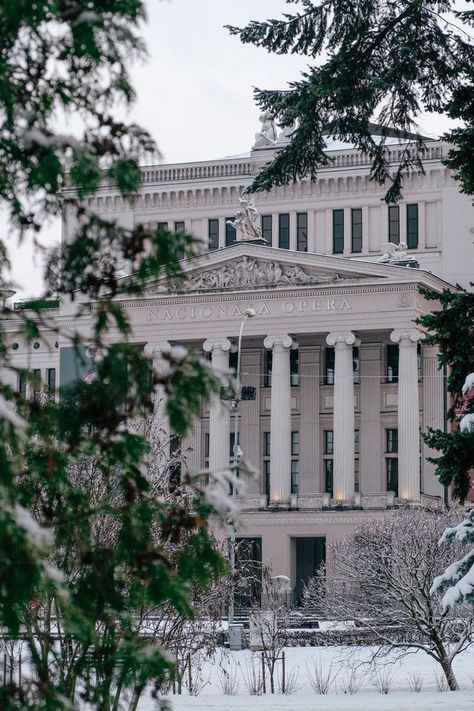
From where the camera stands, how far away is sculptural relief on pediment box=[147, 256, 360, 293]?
78.9m

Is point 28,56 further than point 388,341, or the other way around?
point 388,341

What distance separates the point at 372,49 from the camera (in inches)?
874

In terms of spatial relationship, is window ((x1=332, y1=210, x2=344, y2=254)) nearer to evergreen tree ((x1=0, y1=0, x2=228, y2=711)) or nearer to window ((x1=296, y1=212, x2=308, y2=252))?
window ((x1=296, y1=212, x2=308, y2=252))

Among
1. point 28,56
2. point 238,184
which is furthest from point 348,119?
point 238,184

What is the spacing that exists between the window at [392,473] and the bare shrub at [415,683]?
40.6 meters

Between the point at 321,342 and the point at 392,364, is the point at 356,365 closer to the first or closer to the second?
the point at 392,364

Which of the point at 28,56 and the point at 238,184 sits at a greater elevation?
the point at 238,184

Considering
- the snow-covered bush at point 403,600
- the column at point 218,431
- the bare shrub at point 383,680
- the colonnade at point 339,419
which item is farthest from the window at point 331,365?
the bare shrub at point 383,680

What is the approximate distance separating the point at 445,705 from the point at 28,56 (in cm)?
2101

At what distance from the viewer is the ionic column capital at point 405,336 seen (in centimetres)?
7675

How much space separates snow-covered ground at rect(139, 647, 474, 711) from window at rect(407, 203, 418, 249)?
41.8 meters

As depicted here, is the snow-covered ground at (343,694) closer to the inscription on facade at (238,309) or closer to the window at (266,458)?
the inscription on facade at (238,309)

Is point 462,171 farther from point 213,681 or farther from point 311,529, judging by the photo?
point 311,529

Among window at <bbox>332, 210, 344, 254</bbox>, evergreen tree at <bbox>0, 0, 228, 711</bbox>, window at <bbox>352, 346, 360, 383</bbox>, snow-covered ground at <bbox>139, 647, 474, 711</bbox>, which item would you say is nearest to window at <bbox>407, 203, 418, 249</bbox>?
window at <bbox>332, 210, 344, 254</bbox>
